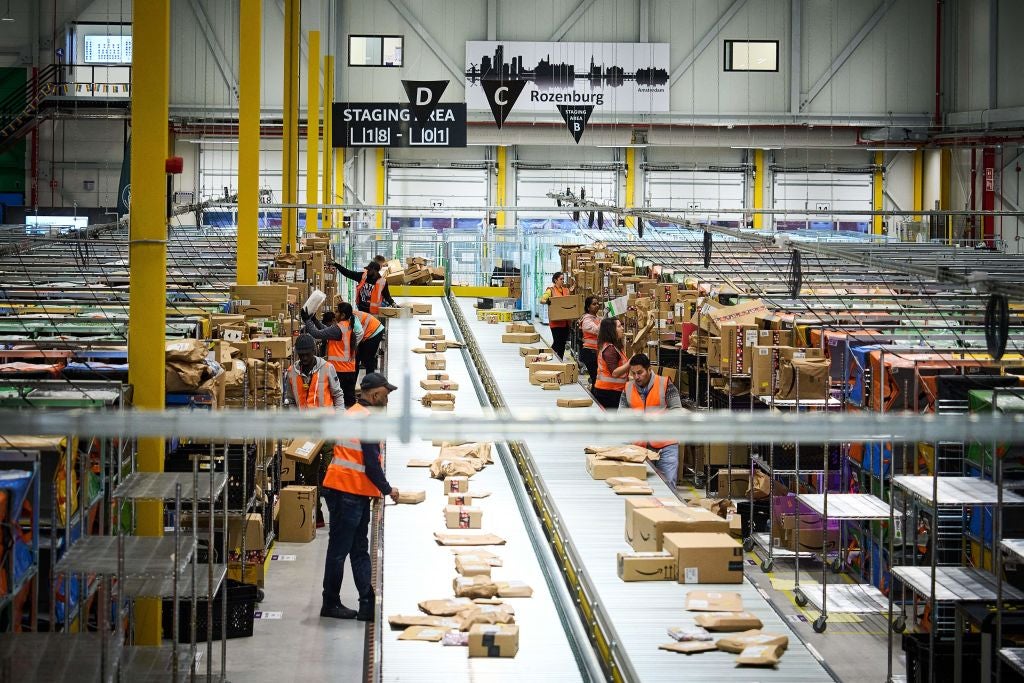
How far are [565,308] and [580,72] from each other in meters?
18.5

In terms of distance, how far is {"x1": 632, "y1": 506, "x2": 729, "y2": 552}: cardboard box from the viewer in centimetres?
803

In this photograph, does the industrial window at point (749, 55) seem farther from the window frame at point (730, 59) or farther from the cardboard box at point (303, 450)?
the cardboard box at point (303, 450)

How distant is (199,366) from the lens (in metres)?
8.44

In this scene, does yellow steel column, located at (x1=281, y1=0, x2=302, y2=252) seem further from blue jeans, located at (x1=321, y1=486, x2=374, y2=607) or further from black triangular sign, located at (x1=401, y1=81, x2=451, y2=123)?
blue jeans, located at (x1=321, y1=486, x2=374, y2=607)

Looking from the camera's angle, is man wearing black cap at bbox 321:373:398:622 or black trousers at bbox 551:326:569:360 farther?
black trousers at bbox 551:326:569:360

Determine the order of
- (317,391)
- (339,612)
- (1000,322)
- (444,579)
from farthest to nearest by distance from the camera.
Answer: (317,391)
(339,612)
(444,579)
(1000,322)

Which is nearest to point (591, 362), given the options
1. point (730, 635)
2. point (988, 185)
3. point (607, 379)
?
point (607, 379)

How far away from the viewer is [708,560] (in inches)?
305

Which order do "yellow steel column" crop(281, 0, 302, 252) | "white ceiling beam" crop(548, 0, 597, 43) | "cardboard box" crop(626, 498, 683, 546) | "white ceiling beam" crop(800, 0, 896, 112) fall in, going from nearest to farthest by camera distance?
"cardboard box" crop(626, 498, 683, 546) → "yellow steel column" crop(281, 0, 302, 252) → "white ceiling beam" crop(548, 0, 597, 43) → "white ceiling beam" crop(800, 0, 896, 112)

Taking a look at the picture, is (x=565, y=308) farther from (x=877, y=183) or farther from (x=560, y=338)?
(x=877, y=183)

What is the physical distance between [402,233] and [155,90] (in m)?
18.9

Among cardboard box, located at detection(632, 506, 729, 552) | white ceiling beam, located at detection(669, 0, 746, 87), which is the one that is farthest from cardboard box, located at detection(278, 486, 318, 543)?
white ceiling beam, located at detection(669, 0, 746, 87)

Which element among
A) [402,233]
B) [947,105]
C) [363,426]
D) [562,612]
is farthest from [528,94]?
[363,426]

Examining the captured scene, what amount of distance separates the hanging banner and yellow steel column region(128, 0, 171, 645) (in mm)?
26398
